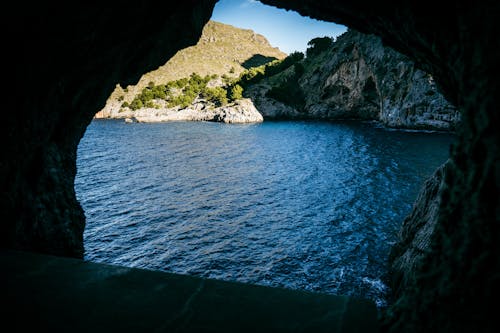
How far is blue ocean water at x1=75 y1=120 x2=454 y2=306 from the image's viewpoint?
755 inches

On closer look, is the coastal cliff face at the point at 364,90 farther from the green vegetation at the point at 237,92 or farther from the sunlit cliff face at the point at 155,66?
the sunlit cliff face at the point at 155,66

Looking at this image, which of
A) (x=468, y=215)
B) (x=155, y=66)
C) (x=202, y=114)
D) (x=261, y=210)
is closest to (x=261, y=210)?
(x=261, y=210)

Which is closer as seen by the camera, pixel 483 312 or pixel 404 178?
pixel 483 312

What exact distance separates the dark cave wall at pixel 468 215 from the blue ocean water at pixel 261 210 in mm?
13586

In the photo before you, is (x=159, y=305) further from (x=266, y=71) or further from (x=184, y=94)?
(x=184, y=94)

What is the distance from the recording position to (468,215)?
379cm

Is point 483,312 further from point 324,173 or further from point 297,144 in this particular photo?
point 297,144

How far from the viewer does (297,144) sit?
204 ft

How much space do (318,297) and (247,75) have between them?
143 meters

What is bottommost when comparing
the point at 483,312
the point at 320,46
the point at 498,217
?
the point at 483,312

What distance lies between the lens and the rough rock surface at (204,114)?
377 feet

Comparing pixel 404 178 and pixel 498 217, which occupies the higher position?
pixel 498 217

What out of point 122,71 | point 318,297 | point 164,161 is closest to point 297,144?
point 164,161

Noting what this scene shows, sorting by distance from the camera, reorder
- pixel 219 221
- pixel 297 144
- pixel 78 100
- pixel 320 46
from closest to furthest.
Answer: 1. pixel 78 100
2. pixel 219 221
3. pixel 297 144
4. pixel 320 46
